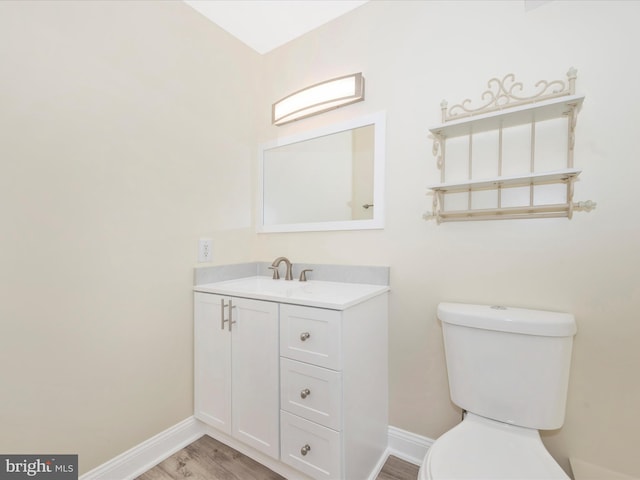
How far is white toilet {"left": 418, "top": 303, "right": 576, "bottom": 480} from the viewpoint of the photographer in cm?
90

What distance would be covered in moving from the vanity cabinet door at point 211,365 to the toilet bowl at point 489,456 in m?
0.94

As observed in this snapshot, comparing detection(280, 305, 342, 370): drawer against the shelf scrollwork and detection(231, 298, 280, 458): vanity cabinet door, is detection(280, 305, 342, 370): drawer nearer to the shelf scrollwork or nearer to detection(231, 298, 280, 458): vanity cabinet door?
detection(231, 298, 280, 458): vanity cabinet door

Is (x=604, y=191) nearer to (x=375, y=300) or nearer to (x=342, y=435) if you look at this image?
(x=375, y=300)

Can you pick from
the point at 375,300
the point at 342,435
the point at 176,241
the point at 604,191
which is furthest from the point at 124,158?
the point at 604,191

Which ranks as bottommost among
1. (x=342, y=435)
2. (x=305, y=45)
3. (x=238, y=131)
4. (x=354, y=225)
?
(x=342, y=435)

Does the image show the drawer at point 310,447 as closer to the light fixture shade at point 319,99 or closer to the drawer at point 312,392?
the drawer at point 312,392

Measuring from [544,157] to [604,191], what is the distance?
0.22m

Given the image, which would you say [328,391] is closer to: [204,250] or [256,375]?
[256,375]

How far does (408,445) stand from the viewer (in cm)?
140

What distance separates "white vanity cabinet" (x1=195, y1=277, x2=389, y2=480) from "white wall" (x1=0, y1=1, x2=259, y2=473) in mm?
238

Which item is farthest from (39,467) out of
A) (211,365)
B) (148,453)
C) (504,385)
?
(504,385)

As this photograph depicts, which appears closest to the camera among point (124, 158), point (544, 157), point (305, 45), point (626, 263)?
point (626, 263)

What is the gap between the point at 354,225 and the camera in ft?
5.11

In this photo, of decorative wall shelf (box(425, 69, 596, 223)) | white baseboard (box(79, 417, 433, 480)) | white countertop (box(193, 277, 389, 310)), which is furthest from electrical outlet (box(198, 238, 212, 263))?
decorative wall shelf (box(425, 69, 596, 223))
